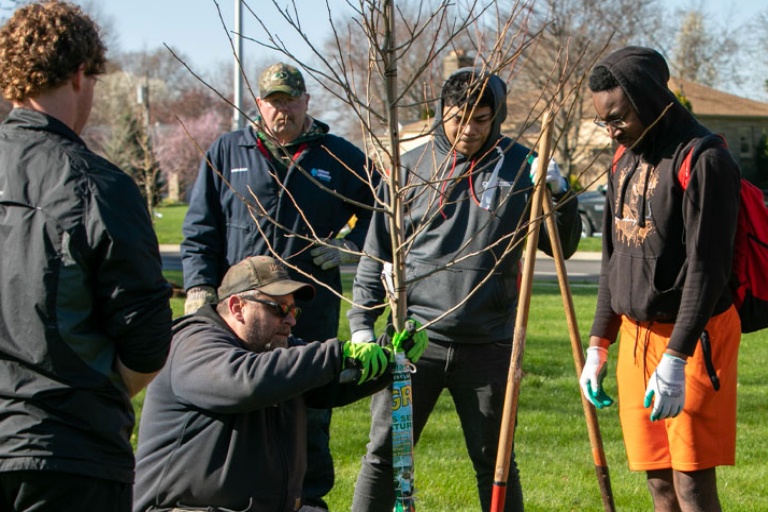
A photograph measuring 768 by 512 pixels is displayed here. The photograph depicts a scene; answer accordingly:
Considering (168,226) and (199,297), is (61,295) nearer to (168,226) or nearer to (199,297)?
(199,297)

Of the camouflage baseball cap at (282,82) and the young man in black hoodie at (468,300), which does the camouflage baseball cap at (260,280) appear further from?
the camouflage baseball cap at (282,82)

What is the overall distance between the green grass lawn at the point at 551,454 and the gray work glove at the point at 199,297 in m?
1.30

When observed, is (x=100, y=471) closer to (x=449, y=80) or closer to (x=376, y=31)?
(x=376, y=31)

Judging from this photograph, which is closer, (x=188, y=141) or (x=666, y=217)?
(x=666, y=217)

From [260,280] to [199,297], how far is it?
123 cm

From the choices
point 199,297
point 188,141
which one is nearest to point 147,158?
point 199,297

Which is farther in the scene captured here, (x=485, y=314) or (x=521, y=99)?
(x=521, y=99)

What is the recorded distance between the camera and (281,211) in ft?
16.6

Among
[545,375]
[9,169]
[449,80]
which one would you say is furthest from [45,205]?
[545,375]

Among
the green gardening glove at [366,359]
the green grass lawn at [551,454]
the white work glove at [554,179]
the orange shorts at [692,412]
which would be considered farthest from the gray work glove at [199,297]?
the orange shorts at [692,412]

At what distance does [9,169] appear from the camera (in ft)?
8.64

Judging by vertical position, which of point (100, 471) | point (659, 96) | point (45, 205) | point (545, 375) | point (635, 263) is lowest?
point (545, 375)

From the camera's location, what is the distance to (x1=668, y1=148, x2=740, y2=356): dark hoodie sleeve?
3516 mm

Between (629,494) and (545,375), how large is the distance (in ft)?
10.7
